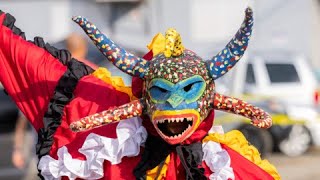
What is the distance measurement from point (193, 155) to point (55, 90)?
2.21 ft

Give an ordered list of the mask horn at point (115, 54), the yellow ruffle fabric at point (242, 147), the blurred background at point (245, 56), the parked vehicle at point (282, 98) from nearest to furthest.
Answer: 1. the mask horn at point (115, 54)
2. the yellow ruffle fabric at point (242, 147)
3. the blurred background at point (245, 56)
4. the parked vehicle at point (282, 98)

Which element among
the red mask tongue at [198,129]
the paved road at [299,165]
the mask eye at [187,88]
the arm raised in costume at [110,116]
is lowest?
the paved road at [299,165]

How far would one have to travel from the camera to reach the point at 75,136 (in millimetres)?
3432

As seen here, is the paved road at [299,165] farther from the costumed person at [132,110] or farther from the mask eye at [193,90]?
the mask eye at [193,90]

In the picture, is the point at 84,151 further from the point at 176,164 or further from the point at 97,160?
the point at 176,164

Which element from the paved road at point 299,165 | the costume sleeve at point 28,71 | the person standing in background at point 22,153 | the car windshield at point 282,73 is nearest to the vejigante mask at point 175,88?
the costume sleeve at point 28,71

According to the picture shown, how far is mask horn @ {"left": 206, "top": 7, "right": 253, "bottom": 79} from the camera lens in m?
3.08

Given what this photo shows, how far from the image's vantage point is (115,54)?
3.22 metres

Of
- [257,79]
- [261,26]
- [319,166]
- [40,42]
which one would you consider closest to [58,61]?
[40,42]

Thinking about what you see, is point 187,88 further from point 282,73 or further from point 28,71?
point 282,73

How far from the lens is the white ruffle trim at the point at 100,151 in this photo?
3318 mm

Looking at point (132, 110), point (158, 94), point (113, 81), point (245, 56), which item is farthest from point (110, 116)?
point (245, 56)

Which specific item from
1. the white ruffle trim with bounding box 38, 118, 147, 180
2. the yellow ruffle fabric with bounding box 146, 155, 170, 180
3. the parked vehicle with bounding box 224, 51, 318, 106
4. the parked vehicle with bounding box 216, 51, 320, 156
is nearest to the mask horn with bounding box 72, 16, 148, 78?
the white ruffle trim with bounding box 38, 118, 147, 180

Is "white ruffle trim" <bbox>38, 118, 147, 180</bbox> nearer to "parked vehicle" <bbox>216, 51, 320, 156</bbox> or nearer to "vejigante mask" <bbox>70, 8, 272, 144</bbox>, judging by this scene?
"vejigante mask" <bbox>70, 8, 272, 144</bbox>
